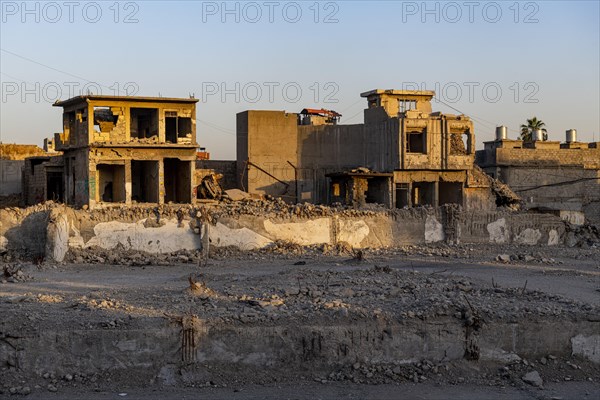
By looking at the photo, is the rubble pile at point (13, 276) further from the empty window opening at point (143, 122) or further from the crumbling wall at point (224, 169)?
the crumbling wall at point (224, 169)

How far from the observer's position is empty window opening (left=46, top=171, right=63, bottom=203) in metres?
35.6

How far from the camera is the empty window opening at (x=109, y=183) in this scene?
112 ft

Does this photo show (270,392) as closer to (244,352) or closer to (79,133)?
(244,352)

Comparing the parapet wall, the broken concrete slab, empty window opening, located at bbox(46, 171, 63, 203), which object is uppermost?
empty window opening, located at bbox(46, 171, 63, 203)

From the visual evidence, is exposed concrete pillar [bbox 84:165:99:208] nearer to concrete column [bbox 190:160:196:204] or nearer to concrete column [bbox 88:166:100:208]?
concrete column [bbox 88:166:100:208]

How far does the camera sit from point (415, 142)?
39.3 metres

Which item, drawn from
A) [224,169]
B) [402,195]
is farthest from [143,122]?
[402,195]

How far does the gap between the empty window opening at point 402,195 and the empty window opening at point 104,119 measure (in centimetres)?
1337

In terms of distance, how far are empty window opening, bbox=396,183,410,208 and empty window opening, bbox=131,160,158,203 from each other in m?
11.5

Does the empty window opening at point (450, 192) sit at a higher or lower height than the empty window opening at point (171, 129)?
lower

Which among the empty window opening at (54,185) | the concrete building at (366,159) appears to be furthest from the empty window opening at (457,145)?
the empty window opening at (54,185)

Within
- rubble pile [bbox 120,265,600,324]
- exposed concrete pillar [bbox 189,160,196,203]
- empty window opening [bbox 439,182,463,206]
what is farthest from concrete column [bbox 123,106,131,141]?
rubble pile [bbox 120,265,600,324]

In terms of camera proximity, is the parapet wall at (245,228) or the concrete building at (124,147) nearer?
the parapet wall at (245,228)

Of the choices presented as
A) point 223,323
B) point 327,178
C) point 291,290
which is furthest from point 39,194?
point 223,323
